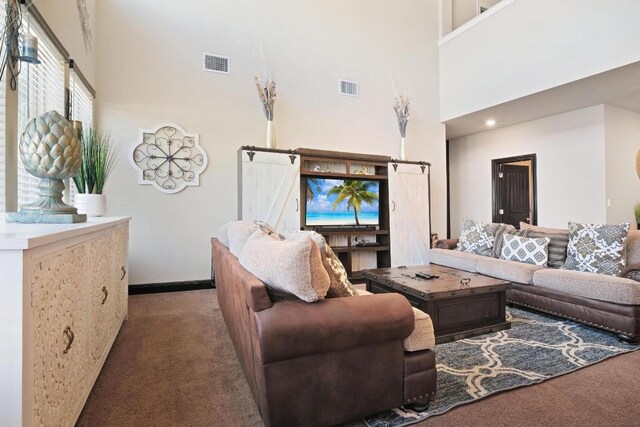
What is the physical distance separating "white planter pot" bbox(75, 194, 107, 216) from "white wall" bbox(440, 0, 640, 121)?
559 cm

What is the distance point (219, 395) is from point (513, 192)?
6.69 metres

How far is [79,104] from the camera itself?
3695 mm

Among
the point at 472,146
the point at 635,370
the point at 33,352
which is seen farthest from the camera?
the point at 472,146

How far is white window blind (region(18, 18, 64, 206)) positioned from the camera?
86.3 inches

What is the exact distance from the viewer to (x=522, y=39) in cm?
497

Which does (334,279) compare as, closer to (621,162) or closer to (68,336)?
(68,336)

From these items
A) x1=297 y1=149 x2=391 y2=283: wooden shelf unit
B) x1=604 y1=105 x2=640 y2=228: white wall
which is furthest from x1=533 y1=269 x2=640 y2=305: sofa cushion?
x1=604 y1=105 x2=640 y2=228: white wall

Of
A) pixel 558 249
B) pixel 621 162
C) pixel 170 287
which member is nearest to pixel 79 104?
pixel 170 287

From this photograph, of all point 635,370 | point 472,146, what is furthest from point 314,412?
point 472,146

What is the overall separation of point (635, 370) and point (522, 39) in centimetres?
465

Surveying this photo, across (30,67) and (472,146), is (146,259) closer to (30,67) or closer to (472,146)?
(30,67)

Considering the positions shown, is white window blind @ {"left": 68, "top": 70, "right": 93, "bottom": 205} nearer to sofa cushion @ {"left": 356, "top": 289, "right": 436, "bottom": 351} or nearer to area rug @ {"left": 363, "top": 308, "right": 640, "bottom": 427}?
sofa cushion @ {"left": 356, "top": 289, "right": 436, "bottom": 351}

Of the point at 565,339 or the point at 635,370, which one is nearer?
the point at 635,370

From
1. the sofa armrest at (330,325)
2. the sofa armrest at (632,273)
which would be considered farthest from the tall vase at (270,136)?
the sofa armrest at (632,273)
